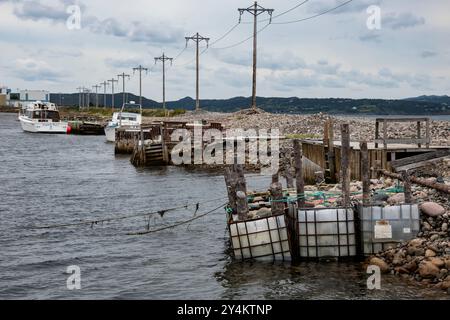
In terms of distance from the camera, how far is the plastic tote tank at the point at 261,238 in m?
15.5

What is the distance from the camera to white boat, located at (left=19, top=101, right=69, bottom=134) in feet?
294

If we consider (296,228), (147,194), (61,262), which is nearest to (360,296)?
(296,228)

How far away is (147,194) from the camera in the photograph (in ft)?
98.6

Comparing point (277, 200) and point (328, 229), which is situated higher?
point (277, 200)

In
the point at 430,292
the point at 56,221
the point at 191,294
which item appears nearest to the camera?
the point at 430,292

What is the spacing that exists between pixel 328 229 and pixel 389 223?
1484 millimetres

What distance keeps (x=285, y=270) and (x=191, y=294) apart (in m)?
2.55

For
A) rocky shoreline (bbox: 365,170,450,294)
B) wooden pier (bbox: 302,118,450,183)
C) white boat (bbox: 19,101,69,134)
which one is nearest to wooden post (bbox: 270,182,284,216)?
rocky shoreline (bbox: 365,170,450,294)

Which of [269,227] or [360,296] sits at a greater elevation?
[269,227]

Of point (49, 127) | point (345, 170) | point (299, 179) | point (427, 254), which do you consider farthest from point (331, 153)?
point (49, 127)

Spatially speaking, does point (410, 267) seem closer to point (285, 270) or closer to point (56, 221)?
point (285, 270)

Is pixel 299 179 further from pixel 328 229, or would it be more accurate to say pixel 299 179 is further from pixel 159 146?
pixel 159 146

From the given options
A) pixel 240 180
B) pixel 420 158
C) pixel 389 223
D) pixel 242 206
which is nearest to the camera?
pixel 389 223

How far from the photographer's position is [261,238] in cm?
1568
